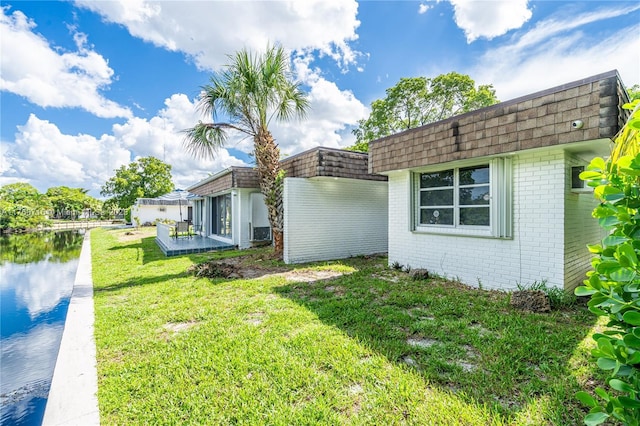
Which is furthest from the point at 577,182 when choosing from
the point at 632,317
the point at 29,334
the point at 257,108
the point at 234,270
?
the point at 29,334

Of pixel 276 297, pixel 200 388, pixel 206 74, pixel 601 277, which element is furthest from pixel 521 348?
pixel 206 74

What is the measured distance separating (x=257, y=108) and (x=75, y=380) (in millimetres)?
7964

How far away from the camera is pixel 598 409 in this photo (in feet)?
3.89

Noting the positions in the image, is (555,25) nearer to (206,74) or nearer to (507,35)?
(507,35)

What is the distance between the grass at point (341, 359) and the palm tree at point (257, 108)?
4.79 meters

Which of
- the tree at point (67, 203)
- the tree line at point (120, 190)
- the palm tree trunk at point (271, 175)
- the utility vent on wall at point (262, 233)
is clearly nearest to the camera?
the palm tree trunk at point (271, 175)

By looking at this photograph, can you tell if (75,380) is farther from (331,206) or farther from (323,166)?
(331,206)

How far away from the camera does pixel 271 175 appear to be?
9.70 meters

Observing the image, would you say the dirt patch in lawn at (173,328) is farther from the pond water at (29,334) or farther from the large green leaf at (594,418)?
the large green leaf at (594,418)

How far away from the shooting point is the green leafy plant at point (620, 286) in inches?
44.1

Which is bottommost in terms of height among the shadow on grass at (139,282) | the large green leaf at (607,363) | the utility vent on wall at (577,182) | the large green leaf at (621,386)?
Answer: the shadow on grass at (139,282)

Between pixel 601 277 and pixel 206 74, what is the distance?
10193mm

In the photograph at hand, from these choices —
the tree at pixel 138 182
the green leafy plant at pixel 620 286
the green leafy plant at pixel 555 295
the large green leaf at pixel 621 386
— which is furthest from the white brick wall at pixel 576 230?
the tree at pixel 138 182

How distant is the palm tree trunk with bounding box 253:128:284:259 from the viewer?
9.51m
